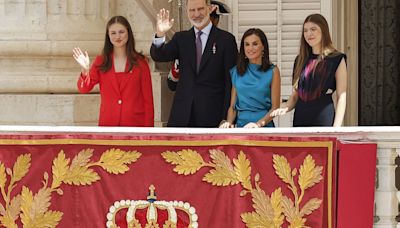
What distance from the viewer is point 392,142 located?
251 inches

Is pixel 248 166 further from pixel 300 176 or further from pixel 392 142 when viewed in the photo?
pixel 392 142

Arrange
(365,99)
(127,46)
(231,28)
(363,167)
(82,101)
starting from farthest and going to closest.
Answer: (365,99) < (231,28) < (82,101) < (127,46) < (363,167)

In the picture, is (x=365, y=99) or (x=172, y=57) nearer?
(x=172, y=57)

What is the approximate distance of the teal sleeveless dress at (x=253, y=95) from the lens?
7.52 m

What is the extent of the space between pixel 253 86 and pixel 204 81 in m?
0.46

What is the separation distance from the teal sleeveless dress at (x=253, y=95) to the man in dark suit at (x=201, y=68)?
0.21 m

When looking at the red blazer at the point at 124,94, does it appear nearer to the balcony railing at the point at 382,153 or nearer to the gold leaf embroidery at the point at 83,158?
the gold leaf embroidery at the point at 83,158

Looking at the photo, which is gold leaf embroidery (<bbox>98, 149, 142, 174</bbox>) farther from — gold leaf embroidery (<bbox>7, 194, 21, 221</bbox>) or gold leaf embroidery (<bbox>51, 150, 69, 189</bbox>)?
gold leaf embroidery (<bbox>7, 194, 21, 221</bbox>)

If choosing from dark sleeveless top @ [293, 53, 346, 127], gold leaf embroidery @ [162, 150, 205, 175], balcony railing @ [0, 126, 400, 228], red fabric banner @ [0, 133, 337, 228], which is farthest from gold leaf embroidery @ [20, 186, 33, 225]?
dark sleeveless top @ [293, 53, 346, 127]

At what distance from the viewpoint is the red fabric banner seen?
639cm

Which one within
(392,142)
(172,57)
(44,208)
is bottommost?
(44,208)

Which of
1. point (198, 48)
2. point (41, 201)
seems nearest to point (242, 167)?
point (41, 201)

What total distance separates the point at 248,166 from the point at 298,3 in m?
4.25

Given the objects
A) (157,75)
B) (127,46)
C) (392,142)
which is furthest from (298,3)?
(392,142)
